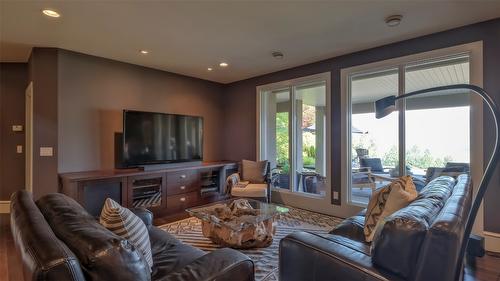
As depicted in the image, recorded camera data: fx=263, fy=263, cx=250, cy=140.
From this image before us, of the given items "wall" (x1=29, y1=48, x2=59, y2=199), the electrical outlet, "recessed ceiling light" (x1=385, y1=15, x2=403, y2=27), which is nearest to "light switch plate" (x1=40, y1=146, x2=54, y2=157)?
"wall" (x1=29, y1=48, x2=59, y2=199)

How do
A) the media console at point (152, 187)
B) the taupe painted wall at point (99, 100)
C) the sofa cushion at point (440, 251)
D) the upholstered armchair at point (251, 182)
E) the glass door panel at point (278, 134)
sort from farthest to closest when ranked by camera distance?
the glass door panel at point (278, 134) → the upholstered armchair at point (251, 182) → the taupe painted wall at point (99, 100) → the media console at point (152, 187) → the sofa cushion at point (440, 251)

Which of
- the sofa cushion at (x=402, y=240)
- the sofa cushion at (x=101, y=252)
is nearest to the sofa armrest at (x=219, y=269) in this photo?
the sofa cushion at (x=101, y=252)

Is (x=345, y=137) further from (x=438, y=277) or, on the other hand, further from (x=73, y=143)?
(x=73, y=143)

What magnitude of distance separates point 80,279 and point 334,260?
1144mm

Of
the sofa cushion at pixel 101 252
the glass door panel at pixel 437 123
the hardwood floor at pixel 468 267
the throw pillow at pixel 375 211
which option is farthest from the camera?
the glass door panel at pixel 437 123

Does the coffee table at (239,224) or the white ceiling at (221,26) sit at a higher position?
the white ceiling at (221,26)

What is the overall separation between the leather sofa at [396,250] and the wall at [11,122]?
5.07 m

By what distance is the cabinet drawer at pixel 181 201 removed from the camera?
4.21 meters

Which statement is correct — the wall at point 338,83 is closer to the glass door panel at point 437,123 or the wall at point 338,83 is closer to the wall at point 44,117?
the glass door panel at point 437,123

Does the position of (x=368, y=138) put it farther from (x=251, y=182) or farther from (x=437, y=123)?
(x=251, y=182)

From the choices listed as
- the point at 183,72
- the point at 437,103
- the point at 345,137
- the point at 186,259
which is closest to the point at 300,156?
the point at 345,137

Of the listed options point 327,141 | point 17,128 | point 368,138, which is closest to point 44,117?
point 17,128

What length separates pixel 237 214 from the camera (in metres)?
2.84

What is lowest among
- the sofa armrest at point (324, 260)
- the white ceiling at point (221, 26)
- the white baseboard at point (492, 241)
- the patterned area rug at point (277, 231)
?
the patterned area rug at point (277, 231)
